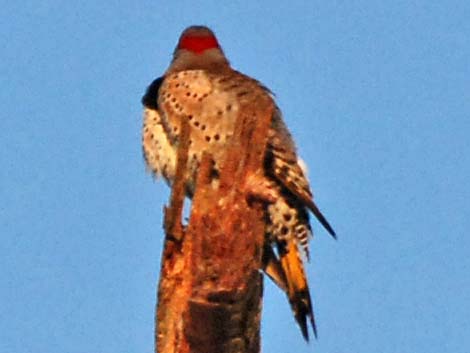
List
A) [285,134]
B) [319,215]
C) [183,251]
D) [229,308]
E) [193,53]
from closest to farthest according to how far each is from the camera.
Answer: [229,308]
[183,251]
[319,215]
[285,134]
[193,53]

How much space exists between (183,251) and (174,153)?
3557mm

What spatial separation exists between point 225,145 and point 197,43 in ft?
6.60

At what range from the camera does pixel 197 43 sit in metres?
12.4

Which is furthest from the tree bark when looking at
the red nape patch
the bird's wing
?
the red nape patch

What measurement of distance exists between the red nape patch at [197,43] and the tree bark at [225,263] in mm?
5158

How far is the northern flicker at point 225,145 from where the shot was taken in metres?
10.6

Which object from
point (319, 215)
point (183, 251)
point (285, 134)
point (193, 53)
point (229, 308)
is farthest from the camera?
point (193, 53)

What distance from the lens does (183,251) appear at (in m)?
7.25

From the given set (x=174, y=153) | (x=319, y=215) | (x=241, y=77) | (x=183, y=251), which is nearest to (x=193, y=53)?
A: (x=241, y=77)

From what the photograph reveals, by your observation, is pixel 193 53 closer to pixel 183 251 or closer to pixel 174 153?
pixel 174 153

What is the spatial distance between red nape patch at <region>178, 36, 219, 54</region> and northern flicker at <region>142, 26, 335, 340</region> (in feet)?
3.32

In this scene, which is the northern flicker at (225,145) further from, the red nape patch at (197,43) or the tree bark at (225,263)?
the tree bark at (225,263)

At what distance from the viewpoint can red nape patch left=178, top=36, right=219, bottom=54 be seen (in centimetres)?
1232

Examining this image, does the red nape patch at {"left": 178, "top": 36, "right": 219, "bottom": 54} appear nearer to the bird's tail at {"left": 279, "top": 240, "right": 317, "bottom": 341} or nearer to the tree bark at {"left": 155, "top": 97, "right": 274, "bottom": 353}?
the bird's tail at {"left": 279, "top": 240, "right": 317, "bottom": 341}
